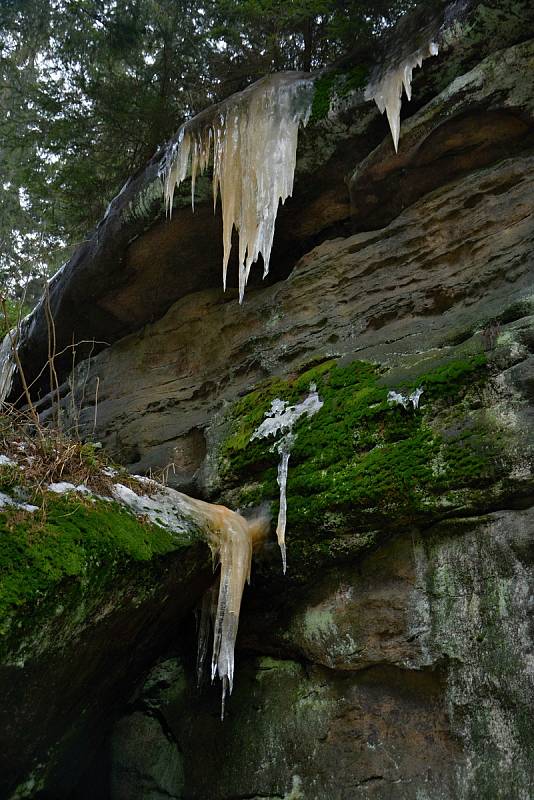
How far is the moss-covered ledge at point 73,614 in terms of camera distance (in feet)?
10.8

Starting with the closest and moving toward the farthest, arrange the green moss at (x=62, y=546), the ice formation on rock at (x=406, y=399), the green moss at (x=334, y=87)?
1. the green moss at (x=62, y=546)
2. the ice formation on rock at (x=406, y=399)
3. the green moss at (x=334, y=87)

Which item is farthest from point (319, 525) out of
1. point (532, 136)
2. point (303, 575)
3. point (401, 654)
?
point (532, 136)

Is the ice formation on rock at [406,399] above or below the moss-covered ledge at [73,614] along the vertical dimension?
above

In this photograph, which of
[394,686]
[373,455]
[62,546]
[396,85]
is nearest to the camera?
[62,546]

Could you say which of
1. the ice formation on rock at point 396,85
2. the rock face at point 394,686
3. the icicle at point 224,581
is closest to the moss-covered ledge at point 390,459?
the rock face at point 394,686

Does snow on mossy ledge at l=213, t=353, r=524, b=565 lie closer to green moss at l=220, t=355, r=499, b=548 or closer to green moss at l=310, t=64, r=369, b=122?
green moss at l=220, t=355, r=499, b=548

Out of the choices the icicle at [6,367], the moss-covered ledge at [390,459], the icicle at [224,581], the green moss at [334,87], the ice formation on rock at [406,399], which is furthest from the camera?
the icicle at [6,367]

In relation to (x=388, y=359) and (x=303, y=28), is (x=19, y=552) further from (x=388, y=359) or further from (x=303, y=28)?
(x=303, y=28)

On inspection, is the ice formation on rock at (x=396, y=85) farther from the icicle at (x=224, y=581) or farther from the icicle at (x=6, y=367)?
the icicle at (x=6, y=367)

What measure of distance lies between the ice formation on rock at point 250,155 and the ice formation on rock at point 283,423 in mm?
1299

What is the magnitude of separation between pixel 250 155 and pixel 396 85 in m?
1.55

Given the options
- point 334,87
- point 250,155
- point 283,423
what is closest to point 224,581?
point 283,423

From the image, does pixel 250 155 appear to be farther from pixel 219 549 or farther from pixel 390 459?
pixel 219 549

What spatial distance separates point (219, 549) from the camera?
183 inches
